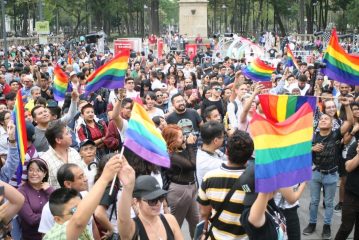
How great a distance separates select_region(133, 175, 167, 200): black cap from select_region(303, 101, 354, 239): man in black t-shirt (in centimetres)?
372

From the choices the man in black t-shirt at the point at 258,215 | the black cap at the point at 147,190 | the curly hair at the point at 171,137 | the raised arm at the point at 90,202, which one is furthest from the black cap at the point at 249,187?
the curly hair at the point at 171,137

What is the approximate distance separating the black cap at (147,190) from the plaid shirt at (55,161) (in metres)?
2.09

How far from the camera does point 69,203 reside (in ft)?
14.6

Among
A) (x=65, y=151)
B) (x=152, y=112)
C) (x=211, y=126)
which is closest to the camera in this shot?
(x=211, y=126)

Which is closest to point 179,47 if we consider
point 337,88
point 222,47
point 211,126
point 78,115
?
point 222,47

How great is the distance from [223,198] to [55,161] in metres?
2.36

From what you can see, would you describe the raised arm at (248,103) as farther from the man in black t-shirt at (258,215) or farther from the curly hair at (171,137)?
the man in black t-shirt at (258,215)

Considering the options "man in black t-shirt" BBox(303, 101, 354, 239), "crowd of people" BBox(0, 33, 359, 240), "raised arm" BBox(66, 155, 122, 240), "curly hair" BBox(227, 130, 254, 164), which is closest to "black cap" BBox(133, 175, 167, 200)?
"crowd of people" BBox(0, 33, 359, 240)

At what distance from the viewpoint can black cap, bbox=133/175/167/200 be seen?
427 cm

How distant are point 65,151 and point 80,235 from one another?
252 cm

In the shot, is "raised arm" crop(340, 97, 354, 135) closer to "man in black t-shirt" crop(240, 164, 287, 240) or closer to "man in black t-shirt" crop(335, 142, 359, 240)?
"man in black t-shirt" crop(335, 142, 359, 240)

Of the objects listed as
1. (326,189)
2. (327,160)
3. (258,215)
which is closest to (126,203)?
(258,215)

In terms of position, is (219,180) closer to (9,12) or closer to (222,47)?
(222,47)

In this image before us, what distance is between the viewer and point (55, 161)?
6.41 metres
